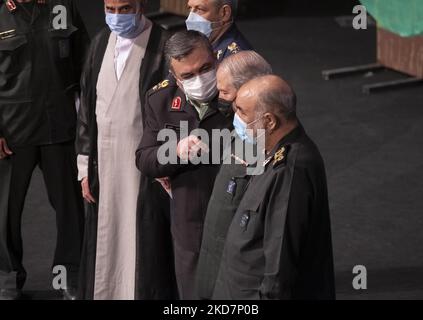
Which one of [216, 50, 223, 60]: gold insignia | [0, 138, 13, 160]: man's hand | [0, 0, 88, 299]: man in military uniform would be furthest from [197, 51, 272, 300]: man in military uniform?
[0, 138, 13, 160]: man's hand

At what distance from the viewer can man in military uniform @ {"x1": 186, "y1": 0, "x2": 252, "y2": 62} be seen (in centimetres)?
460

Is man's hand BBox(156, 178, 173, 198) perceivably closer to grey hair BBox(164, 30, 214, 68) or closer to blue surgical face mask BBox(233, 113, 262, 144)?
grey hair BBox(164, 30, 214, 68)

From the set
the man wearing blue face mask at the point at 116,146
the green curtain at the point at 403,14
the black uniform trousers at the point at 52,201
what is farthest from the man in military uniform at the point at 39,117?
the green curtain at the point at 403,14

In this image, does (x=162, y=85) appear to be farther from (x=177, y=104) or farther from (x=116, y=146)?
(x=116, y=146)

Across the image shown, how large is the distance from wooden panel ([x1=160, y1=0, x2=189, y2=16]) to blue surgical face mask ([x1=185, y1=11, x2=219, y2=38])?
22.9ft

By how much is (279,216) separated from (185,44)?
2.95ft

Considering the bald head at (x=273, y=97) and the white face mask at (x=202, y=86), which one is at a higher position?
the bald head at (x=273, y=97)

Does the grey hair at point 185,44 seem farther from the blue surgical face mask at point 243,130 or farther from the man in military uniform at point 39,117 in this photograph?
the man in military uniform at point 39,117

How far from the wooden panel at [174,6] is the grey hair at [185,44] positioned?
7504 mm

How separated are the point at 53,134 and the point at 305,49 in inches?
221

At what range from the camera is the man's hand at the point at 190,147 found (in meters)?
4.17

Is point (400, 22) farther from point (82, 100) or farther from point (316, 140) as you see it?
point (82, 100)

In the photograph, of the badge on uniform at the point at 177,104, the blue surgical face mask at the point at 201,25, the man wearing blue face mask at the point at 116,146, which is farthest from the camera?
the man wearing blue face mask at the point at 116,146
